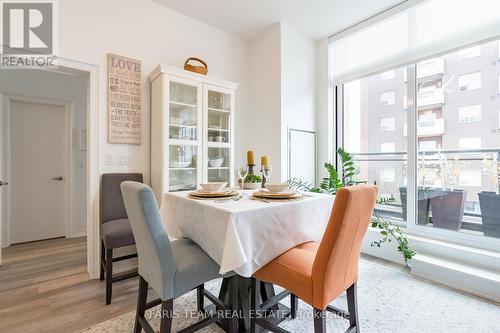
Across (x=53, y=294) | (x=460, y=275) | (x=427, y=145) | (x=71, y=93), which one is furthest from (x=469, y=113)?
(x=71, y=93)

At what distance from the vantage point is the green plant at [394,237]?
2.49m

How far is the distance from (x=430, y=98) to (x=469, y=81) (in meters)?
0.34

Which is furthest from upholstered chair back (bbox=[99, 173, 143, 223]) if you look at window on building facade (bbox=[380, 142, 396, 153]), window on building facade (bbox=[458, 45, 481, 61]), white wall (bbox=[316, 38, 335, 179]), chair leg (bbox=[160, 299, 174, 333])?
window on building facade (bbox=[458, 45, 481, 61])

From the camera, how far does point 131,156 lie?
99.5 inches

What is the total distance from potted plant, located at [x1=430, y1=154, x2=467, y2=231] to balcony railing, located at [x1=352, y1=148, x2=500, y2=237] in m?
0.04

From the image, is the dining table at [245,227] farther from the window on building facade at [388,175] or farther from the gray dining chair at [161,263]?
the window on building facade at [388,175]

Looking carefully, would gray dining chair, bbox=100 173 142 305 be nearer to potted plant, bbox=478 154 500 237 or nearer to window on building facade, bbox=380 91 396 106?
window on building facade, bbox=380 91 396 106

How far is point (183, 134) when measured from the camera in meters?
2.58

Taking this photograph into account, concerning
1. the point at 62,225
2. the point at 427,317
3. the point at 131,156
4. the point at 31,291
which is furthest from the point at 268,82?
the point at 62,225

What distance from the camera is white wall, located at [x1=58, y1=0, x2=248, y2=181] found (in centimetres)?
222

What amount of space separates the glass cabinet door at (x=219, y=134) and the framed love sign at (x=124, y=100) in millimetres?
730

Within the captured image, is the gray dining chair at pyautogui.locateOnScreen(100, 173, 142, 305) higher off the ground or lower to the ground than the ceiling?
lower

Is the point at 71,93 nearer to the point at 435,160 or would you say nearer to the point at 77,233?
the point at 77,233

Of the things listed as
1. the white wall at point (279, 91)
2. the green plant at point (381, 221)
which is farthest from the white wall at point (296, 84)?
the green plant at point (381, 221)
